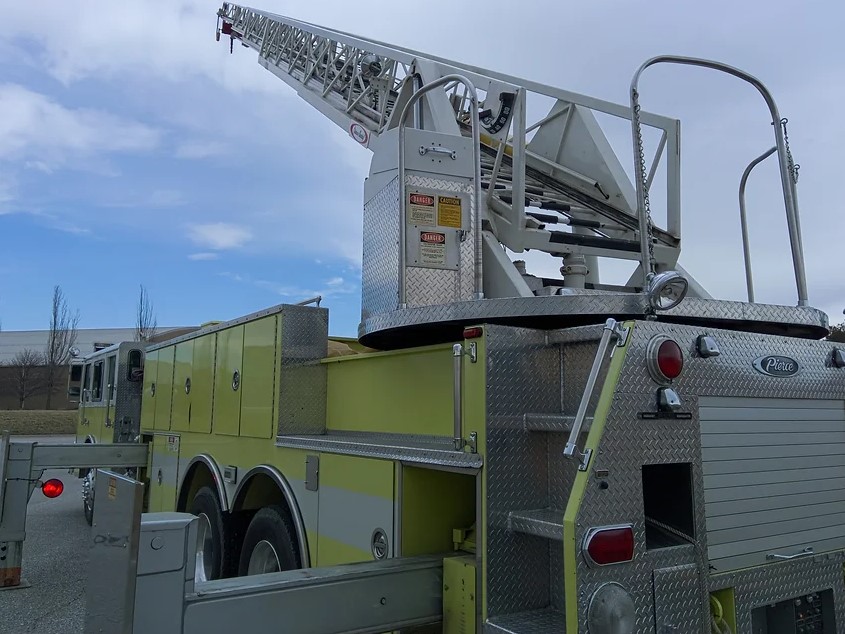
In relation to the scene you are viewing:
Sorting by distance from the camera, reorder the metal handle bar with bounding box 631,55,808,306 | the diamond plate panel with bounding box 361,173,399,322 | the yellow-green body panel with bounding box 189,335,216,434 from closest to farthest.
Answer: the metal handle bar with bounding box 631,55,808,306, the diamond plate panel with bounding box 361,173,399,322, the yellow-green body panel with bounding box 189,335,216,434

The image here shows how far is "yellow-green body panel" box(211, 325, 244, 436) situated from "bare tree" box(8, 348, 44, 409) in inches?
1502

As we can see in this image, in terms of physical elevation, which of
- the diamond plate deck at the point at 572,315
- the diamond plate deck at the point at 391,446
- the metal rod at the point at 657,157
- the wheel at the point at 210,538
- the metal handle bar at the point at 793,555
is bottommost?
the wheel at the point at 210,538

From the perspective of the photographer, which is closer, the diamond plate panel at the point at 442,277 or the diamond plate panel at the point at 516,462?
the diamond plate panel at the point at 516,462

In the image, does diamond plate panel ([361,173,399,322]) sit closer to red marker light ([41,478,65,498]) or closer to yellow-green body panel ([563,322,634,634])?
yellow-green body panel ([563,322,634,634])

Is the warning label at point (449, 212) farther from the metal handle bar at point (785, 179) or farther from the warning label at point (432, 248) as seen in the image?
the metal handle bar at point (785, 179)

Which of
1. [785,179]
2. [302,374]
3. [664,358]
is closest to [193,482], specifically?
[302,374]

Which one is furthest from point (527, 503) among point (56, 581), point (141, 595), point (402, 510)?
point (56, 581)

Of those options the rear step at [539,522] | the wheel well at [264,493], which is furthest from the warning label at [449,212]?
the wheel well at [264,493]

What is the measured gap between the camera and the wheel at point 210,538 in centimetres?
495

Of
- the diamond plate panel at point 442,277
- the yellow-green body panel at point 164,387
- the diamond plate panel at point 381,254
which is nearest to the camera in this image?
the diamond plate panel at point 442,277

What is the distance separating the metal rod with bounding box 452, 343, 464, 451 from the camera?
2.84 metres

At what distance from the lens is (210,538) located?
5387 mm

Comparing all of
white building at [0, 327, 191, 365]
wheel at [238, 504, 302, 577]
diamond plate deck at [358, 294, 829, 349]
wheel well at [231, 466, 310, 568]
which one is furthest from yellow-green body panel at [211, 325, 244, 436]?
white building at [0, 327, 191, 365]

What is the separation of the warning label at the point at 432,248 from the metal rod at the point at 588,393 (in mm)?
1331
